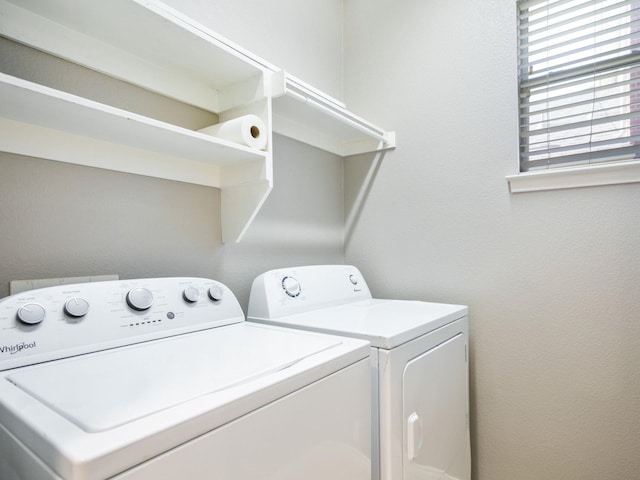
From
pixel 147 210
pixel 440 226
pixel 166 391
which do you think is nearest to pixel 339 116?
pixel 440 226

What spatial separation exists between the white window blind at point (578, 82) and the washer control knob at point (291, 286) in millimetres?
1088

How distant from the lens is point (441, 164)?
1.79 metres

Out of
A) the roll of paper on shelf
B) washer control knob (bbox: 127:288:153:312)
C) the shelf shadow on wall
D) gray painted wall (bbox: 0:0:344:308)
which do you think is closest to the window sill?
the shelf shadow on wall

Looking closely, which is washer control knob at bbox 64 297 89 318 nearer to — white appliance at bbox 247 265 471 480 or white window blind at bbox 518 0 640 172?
white appliance at bbox 247 265 471 480

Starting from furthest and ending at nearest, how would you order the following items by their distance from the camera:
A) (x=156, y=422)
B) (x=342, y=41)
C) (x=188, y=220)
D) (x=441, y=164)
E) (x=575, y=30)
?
(x=342, y=41)
(x=441, y=164)
(x=575, y=30)
(x=188, y=220)
(x=156, y=422)

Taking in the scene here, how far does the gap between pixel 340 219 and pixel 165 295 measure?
1.20 m

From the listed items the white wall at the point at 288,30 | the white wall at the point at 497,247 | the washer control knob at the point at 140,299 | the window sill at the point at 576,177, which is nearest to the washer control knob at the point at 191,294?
the washer control knob at the point at 140,299

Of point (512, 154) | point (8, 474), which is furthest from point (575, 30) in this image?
point (8, 474)

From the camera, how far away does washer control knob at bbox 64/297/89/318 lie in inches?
35.1

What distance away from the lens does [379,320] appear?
129 cm

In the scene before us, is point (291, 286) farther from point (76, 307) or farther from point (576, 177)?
point (576, 177)

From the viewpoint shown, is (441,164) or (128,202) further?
(441,164)

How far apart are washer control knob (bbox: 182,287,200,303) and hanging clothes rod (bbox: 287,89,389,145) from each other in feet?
2.45

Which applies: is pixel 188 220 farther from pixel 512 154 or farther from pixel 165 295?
pixel 512 154
